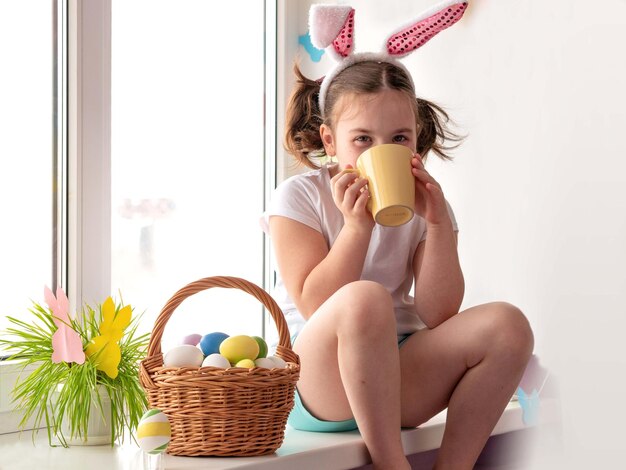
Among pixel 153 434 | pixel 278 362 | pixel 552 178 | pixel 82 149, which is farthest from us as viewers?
pixel 552 178

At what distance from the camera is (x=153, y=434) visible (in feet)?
3.03

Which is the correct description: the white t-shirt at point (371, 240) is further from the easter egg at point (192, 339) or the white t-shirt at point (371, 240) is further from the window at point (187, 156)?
the window at point (187, 156)

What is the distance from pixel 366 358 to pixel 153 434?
10.8 inches

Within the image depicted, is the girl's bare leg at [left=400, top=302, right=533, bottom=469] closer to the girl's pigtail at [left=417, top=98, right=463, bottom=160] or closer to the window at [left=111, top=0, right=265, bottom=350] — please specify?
the girl's pigtail at [left=417, top=98, right=463, bottom=160]

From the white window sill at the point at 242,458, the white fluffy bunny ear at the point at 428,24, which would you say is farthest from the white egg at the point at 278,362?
the white fluffy bunny ear at the point at 428,24

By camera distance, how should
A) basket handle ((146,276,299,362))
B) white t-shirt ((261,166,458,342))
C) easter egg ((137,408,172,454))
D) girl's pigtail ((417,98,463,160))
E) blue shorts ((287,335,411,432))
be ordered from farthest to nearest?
girl's pigtail ((417,98,463,160))
white t-shirt ((261,166,458,342))
blue shorts ((287,335,411,432))
basket handle ((146,276,299,362))
easter egg ((137,408,172,454))

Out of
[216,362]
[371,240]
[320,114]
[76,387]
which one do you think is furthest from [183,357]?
[320,114]

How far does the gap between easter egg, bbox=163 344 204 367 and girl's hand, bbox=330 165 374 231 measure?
0.91 feet

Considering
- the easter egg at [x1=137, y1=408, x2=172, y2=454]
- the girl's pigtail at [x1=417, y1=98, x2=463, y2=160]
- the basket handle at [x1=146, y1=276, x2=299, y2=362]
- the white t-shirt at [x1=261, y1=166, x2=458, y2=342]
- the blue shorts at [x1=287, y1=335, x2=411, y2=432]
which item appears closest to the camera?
the easter egg at [x1=137, y1=408, x2=172, y2=454]

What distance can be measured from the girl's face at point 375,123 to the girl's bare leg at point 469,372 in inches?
11.4

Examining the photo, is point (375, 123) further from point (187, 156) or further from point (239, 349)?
point (187, 156)

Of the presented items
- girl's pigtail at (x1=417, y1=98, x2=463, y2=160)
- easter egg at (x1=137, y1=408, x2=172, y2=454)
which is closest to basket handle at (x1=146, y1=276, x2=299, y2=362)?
Answer: easter egg at (x1=137, y1=408, x2=172, y2=454)

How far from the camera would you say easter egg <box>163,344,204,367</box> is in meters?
1.00

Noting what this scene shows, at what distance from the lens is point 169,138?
5.27ft
